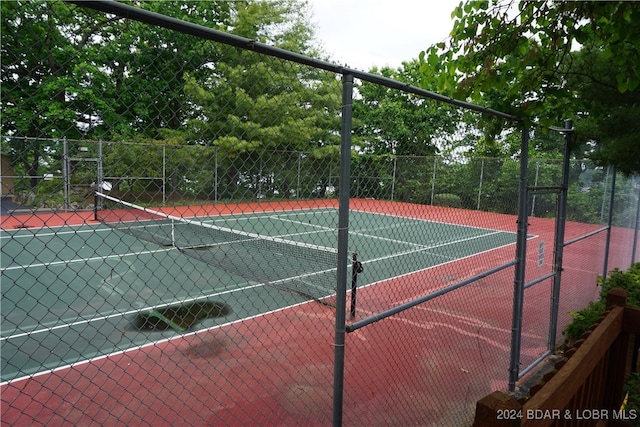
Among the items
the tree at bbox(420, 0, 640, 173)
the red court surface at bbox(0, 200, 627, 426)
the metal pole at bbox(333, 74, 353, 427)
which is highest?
the tree at bbox(420, 0, 640, 173)

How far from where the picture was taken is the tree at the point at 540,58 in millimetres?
3094

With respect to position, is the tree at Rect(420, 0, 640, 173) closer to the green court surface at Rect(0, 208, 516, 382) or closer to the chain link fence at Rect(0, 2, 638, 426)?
the chain link fence at Rect(0, 2, 638, 426)

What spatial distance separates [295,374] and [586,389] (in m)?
3.39

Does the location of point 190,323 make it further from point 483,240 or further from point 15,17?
point 483,240

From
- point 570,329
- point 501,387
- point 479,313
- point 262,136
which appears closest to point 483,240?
point 479,313

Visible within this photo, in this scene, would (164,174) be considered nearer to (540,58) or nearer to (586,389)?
(586,389)

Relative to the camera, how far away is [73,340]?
5.80 m

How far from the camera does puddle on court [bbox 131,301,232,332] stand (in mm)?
6312

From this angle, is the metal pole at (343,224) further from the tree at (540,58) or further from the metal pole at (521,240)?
the metal pole at (521,240)

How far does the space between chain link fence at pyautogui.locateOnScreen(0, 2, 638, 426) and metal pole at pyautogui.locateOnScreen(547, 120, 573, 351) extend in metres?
0.04

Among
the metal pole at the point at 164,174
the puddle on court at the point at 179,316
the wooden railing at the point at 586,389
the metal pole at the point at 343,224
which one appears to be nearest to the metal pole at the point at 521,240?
the wooden railing at the point at 586,389

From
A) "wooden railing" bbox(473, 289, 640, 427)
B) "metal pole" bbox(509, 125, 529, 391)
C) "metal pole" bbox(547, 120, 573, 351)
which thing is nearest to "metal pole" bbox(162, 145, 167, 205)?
"wooden railing" bbox(473, 289, 640, 427)

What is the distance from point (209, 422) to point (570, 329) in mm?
4592

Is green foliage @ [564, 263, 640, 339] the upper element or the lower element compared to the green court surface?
upper
